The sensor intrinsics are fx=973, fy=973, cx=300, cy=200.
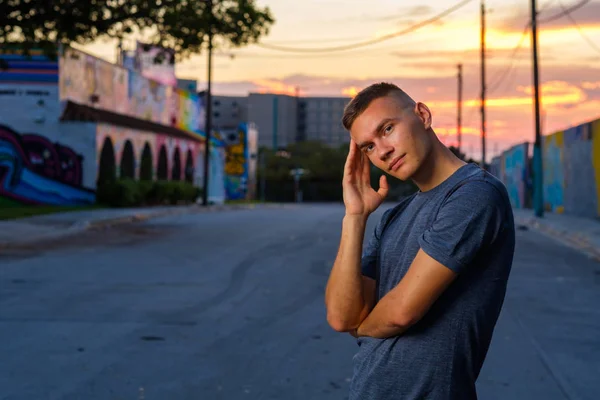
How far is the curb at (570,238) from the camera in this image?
20.4 meters

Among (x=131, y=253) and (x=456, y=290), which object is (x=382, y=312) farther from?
(x=131, y=253)

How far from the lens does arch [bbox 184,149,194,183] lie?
196 ft

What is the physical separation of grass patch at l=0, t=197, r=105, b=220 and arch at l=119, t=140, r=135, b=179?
6.60m

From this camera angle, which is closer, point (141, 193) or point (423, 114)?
point (423, 114)

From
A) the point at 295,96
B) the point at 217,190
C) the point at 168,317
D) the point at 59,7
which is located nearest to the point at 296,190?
the point at 217,190

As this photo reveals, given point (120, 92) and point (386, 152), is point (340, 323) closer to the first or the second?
point (386, 152)

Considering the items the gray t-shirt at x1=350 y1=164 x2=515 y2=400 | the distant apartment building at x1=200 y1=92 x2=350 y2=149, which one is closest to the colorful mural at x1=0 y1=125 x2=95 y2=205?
the gray t-shirt at x1=350 y1=164 x2=515 y2=400

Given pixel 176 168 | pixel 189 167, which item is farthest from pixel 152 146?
pixel 189 167

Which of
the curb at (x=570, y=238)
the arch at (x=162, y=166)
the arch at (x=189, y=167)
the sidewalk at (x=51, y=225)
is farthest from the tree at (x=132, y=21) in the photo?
the arch at (x=189, y=167)

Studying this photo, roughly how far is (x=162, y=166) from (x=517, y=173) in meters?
19.6

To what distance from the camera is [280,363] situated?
788 centimetres

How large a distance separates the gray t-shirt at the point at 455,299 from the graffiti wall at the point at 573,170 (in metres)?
30.8

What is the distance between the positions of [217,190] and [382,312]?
218ft

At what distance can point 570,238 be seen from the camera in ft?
81.1
